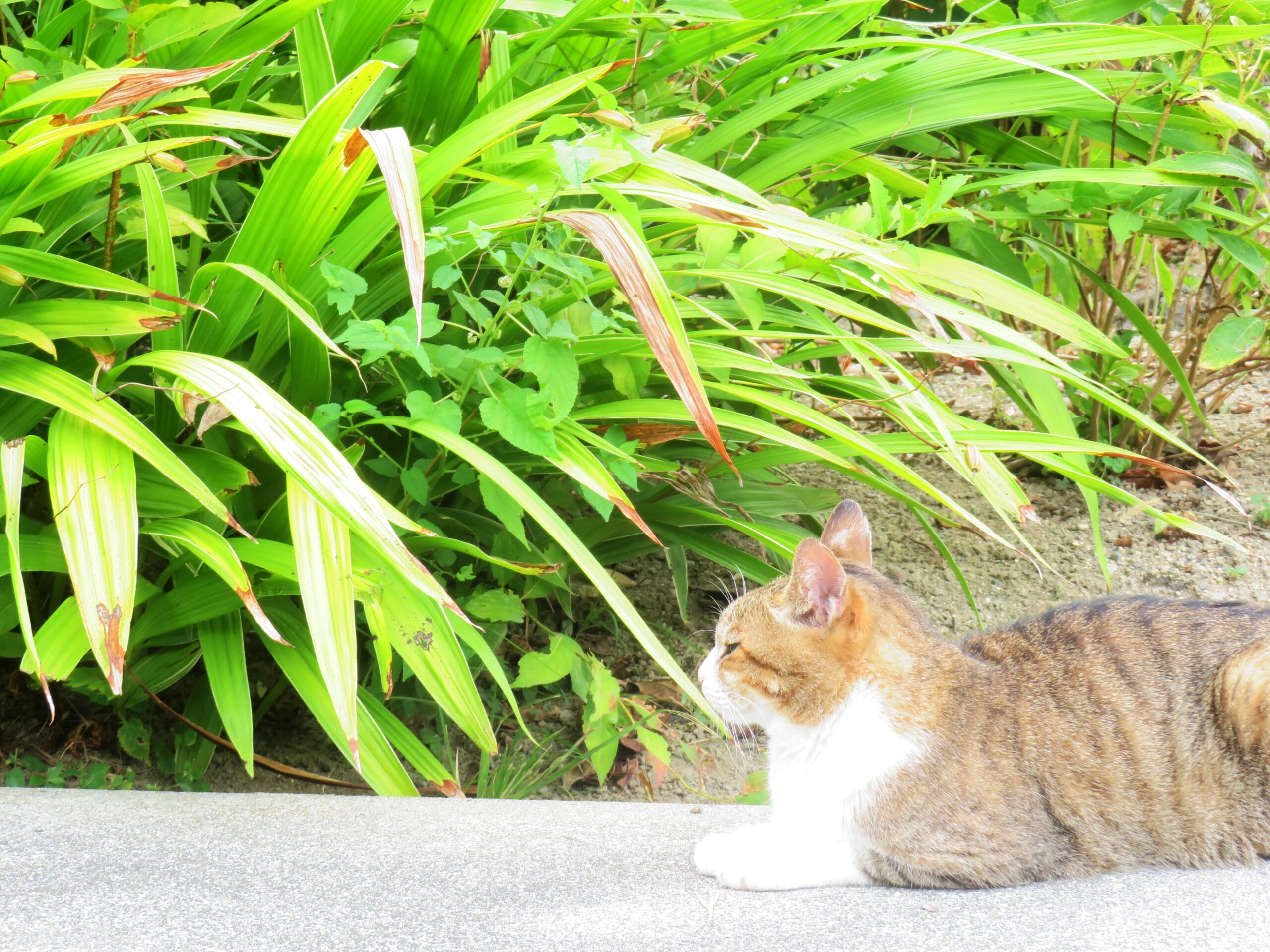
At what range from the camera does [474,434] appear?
1946 mm

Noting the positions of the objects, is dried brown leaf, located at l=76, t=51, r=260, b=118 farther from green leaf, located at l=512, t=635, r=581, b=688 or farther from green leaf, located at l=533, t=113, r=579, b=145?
green leaf, located at l=512, t=635, r=581, b=688

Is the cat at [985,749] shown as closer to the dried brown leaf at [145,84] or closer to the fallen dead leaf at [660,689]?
the fallen dead leaf at [660,689]

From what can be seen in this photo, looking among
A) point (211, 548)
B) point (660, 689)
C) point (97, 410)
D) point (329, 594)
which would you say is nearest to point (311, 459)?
point (329, 594)

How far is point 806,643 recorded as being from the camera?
4.98ft

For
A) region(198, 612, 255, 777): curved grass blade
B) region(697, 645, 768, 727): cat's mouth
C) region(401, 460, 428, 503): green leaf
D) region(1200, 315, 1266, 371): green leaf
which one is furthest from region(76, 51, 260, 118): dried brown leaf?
region(1200, 315, 1266, 371): green leaf

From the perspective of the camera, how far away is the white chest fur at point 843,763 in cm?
145

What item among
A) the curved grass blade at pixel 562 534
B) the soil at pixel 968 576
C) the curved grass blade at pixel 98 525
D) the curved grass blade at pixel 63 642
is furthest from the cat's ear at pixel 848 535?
the curved grass blade at pixel 63 642

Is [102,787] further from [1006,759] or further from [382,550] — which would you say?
[1006,759]

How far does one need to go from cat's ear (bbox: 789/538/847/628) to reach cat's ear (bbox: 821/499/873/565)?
0.67ft

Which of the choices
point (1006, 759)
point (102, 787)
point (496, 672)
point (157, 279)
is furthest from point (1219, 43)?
point (102, 787)

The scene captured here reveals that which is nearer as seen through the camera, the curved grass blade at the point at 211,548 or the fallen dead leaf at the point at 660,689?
the curved grass blade at the point at 211,548

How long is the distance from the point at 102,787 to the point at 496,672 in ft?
2.72

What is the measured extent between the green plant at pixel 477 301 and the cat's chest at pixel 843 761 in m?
0.19

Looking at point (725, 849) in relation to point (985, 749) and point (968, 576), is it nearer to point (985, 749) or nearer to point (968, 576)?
point (985, 749)
